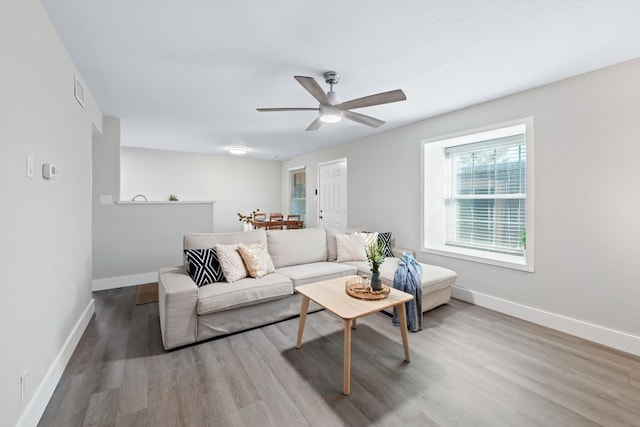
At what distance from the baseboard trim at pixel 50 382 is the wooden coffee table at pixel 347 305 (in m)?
1.59

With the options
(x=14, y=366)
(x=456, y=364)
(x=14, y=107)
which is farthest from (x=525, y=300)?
(x=14, y=107)

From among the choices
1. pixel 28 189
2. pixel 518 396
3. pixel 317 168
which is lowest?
pixel 518 396

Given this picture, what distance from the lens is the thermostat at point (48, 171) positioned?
5.50 ft

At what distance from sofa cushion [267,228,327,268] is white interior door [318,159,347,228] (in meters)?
1.80

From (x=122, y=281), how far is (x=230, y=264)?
2.35m

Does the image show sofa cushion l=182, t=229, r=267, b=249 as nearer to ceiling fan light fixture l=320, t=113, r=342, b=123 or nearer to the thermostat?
the thermostat

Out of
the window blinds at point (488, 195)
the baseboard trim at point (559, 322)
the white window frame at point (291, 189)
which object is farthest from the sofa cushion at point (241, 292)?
the white window frame at point (291, 189)

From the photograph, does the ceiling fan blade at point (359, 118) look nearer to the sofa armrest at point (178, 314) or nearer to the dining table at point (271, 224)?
the sofa armrest at point (178, 314)

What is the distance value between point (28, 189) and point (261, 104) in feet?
7.70

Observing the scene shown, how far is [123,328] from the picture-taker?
2.65m

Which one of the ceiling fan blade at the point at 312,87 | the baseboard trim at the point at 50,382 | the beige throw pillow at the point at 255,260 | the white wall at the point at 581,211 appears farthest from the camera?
the beige throw pillow at the point at 255,260

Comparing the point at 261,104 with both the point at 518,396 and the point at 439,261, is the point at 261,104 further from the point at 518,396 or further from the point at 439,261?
the point at 518,396

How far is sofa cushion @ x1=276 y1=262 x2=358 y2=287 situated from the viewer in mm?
2951

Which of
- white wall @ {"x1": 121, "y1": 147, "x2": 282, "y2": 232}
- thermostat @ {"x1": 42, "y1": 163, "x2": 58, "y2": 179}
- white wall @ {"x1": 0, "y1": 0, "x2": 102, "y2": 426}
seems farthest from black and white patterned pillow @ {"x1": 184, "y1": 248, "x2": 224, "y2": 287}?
white wall @ {"x1": 121, "y1": 147, "x2": 282, "y2": 232}
